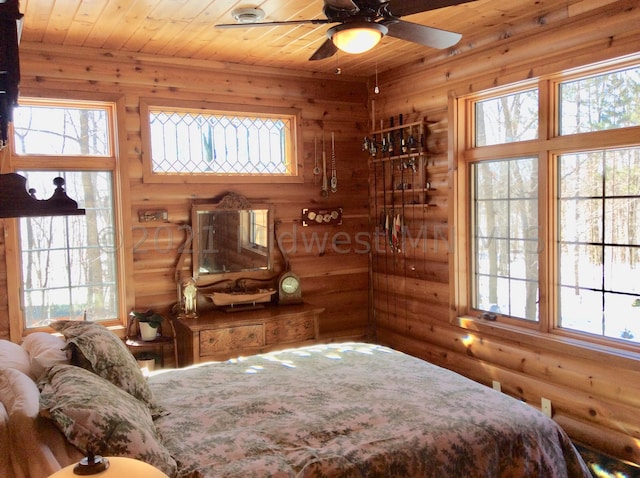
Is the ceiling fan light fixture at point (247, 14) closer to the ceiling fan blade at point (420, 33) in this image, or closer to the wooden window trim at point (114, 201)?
the ceiling fan blade at point (420, 33)

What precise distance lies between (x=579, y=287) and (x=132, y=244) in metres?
3.27

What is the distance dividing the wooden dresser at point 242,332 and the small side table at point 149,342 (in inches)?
2.9

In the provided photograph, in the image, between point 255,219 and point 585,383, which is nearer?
point 585,383

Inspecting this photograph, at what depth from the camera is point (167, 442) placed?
2061mm

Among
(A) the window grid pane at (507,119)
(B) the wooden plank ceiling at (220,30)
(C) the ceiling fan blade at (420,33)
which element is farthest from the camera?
(A) the window grid pane at (507,119)

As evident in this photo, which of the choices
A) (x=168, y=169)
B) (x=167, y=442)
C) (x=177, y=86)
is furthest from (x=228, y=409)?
(x=177, y=86)

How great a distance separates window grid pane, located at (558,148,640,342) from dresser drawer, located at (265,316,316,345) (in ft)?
6.36

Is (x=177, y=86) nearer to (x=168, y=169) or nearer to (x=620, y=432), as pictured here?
(x=168, y=169)

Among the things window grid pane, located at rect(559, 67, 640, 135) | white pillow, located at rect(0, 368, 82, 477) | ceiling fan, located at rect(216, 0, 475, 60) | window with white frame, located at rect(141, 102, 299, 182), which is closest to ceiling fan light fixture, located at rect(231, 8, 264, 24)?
ceiling fan, located at rect(216, 0, 475, 60)

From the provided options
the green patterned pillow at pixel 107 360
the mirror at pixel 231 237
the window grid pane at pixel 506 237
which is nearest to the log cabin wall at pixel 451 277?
the window grid pane at pixel 506 237

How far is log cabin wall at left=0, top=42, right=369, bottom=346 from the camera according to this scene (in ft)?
13.2

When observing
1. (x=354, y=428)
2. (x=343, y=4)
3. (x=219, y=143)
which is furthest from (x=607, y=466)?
(x=219, y=143)

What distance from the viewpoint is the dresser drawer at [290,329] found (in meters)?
4.27

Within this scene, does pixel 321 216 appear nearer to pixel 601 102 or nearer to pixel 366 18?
pixel 601 102
